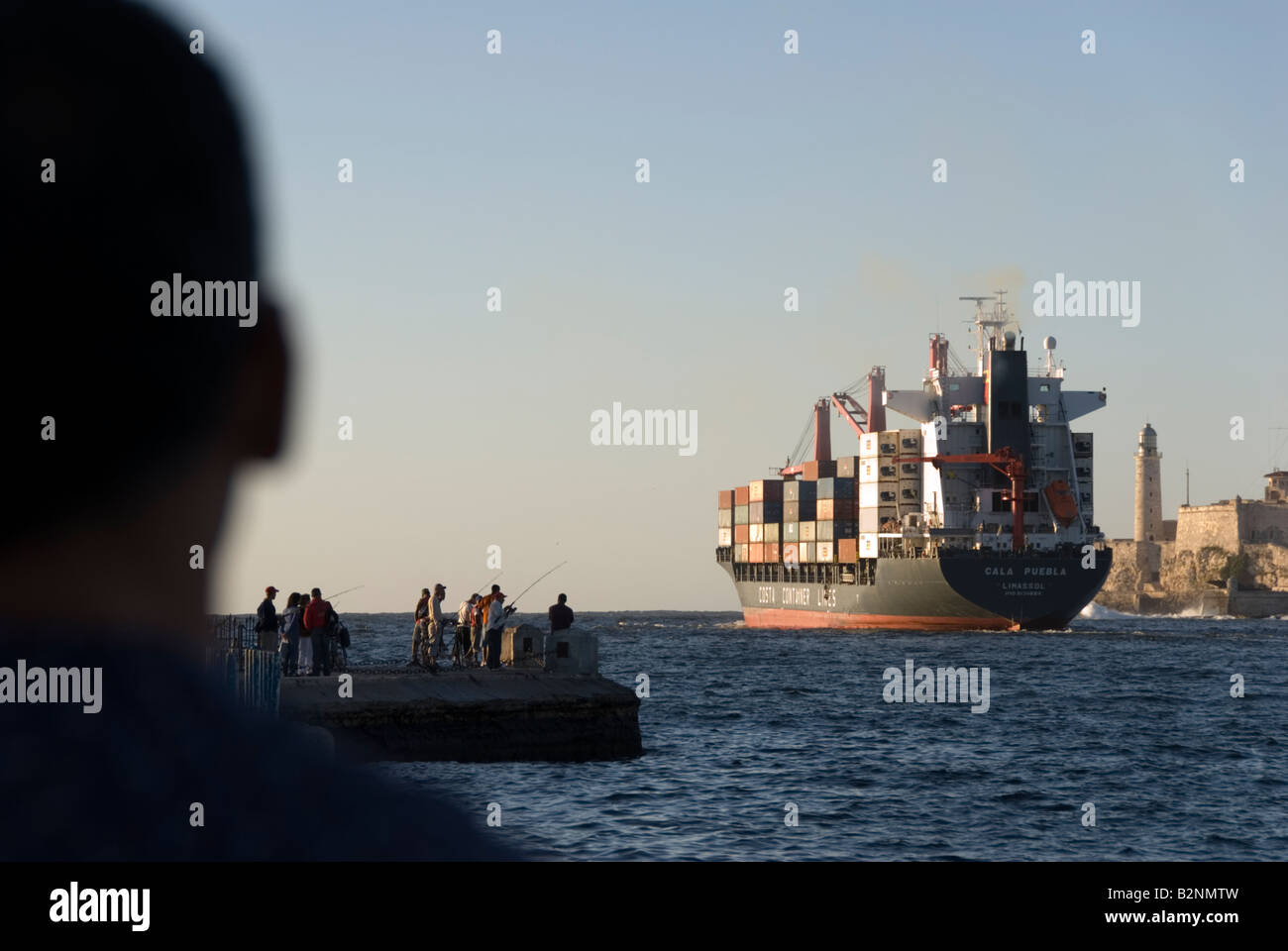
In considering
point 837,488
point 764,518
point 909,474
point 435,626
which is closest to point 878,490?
point 909,474

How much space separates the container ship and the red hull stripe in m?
0.15

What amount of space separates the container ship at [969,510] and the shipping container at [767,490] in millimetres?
8324

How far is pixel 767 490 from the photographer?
11662 cm

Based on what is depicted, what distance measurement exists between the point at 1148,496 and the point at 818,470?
77.6 metres

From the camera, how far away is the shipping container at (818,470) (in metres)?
113

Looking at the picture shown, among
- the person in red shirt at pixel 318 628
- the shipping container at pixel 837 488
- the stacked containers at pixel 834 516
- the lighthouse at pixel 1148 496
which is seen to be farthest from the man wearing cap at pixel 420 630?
the lighthouse at pixel 1148 496

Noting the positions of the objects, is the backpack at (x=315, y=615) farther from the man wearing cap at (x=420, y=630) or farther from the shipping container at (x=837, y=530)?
the shipping container at (x=837, y=530)

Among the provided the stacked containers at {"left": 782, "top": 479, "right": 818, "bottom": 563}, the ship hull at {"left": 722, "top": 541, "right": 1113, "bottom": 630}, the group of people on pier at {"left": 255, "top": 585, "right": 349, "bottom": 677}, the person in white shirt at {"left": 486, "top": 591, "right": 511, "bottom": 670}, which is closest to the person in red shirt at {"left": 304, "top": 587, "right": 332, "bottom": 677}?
the group of people on pier at {"left": 255, "top": 585, "right": 349, "bottom": 677}

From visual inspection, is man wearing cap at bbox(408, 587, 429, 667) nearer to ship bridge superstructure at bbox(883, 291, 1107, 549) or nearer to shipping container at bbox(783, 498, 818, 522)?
ship bridge superstructure at bbox(883, 291, 1107, 549)

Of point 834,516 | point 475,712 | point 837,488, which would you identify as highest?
point 837,488

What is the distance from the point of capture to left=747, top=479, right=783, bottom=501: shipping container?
381 ft

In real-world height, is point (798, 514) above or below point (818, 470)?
below

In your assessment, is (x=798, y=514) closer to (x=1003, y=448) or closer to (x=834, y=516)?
(x=834, y=516)
